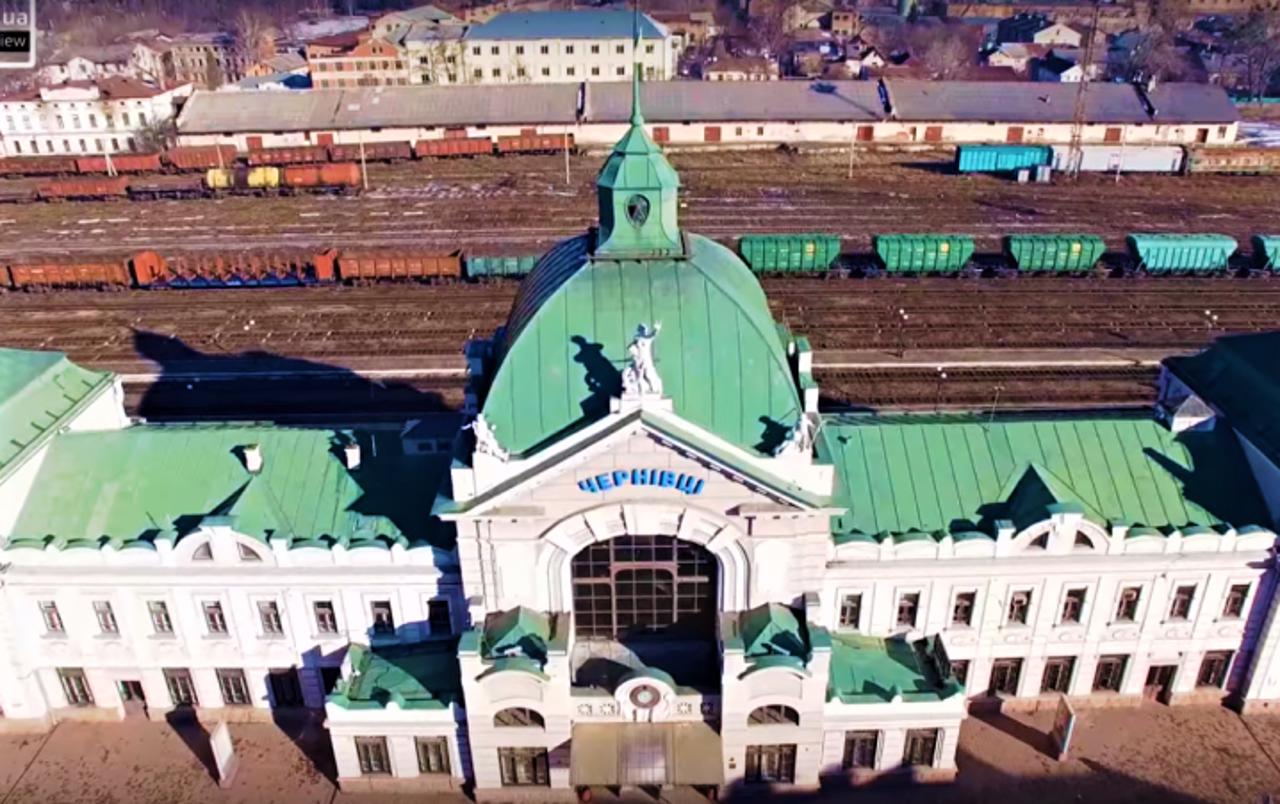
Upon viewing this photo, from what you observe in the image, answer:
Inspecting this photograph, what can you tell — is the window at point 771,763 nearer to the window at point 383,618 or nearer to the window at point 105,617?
the window at point 383,618

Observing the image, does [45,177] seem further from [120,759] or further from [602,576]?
[602,576]

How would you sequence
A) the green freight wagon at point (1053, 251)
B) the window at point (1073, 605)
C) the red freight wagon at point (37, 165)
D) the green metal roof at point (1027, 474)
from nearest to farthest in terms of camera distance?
the green metal roof at point (1027, 474)
the window at point (1073, 605)
the green freight wagon at point (1053, 251)
the red freight wagon at point (37, 165)

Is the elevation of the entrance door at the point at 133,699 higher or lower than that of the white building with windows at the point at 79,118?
lower

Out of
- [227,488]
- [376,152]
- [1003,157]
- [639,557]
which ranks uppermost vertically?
[227,488]

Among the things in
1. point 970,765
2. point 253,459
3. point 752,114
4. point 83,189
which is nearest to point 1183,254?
point 752,114

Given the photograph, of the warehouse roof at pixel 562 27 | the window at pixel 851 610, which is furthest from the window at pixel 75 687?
the warehouse roof at pixel 562 27

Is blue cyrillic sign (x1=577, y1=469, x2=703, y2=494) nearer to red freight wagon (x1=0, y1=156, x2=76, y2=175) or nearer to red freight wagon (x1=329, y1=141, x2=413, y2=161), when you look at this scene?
red freight wagon (x1=329, y1=141, x2=413, y2=161)

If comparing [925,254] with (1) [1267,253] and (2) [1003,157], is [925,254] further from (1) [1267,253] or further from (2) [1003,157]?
(2) [1003,157]
